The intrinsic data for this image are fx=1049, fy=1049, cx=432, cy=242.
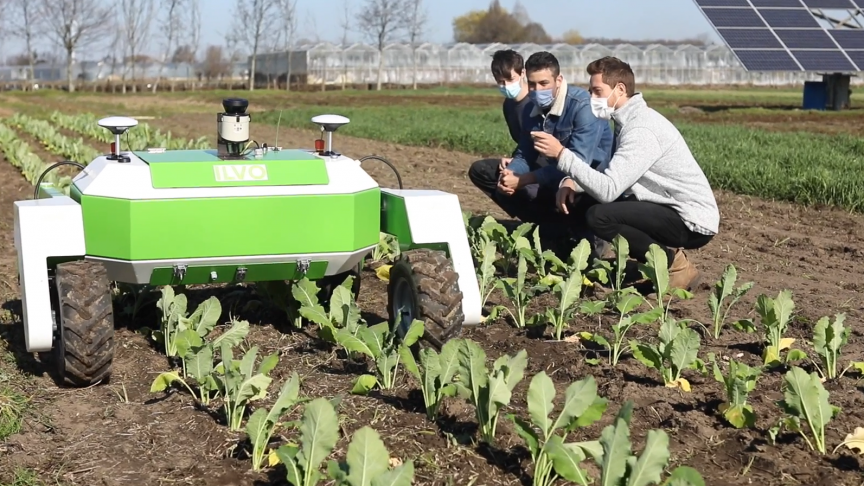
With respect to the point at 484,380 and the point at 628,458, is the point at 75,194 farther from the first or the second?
the point at 628,458

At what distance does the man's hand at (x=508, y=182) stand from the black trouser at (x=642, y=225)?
0.54 meters

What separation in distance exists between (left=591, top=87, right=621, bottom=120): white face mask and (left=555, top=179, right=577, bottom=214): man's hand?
0.50 metres

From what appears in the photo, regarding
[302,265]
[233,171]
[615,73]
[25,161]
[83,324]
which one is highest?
[615,73]

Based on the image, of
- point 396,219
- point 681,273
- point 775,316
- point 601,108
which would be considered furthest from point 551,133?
point 775,316

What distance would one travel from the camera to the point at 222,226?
4.16 m

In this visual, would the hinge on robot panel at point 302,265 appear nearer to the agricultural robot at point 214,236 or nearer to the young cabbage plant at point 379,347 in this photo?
the agricultural robot at point 214,236

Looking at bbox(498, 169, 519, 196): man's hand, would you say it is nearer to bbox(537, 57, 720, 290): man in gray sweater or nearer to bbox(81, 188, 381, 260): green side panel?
bbox(537, 57, 720, 290): man in gray sweater

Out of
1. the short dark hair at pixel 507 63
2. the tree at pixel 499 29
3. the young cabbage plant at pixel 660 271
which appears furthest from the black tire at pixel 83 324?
the tree at pixel 499 29

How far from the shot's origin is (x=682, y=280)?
226 inches

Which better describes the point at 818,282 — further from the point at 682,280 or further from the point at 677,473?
the point at 677,473

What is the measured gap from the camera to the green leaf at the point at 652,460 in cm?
262

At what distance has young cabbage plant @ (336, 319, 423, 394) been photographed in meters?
3.81

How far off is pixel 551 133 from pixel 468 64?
53.2 m

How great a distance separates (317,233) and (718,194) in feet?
21.7
